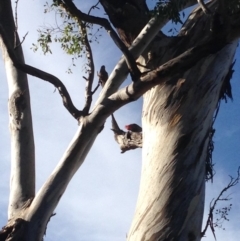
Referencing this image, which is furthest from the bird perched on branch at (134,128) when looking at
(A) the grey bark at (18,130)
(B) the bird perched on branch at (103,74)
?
(A) the grey bark at (18,130)

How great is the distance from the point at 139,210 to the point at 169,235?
323 mm

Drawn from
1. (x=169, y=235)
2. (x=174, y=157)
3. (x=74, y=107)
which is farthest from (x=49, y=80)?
(x=169, y=235)

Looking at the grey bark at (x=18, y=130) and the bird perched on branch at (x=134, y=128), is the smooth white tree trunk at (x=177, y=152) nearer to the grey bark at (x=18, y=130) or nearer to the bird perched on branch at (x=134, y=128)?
the bird perched on branch at (x=134, y=128)

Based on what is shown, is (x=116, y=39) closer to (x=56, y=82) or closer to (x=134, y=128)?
(x=56, y=82)

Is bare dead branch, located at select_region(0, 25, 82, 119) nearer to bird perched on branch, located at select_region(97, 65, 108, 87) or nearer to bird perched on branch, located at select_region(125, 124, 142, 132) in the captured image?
bird perched on branch, located at select_region(97, 65, 108, 87)

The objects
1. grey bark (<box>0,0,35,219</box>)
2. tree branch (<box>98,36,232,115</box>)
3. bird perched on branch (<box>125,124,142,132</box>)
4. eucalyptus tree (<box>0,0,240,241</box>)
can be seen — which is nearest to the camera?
tree branch (<box>98,36,232,115</box>)

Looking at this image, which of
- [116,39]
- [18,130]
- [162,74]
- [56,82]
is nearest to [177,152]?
[162,74]

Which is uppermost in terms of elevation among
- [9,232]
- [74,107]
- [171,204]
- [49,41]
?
[49,41]

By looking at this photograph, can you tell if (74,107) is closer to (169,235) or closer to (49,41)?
(169,235)

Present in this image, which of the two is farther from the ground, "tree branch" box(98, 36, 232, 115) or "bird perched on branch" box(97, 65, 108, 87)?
"bird perched on branch" box(97, 65, 108, 87)

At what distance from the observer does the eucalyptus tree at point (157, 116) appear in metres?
3.86

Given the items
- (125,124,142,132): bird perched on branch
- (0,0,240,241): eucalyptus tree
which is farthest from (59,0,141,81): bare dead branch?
(125,124,142,132): bird perched on branch

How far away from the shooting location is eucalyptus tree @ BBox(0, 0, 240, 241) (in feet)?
12.7

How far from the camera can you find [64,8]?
568cm
